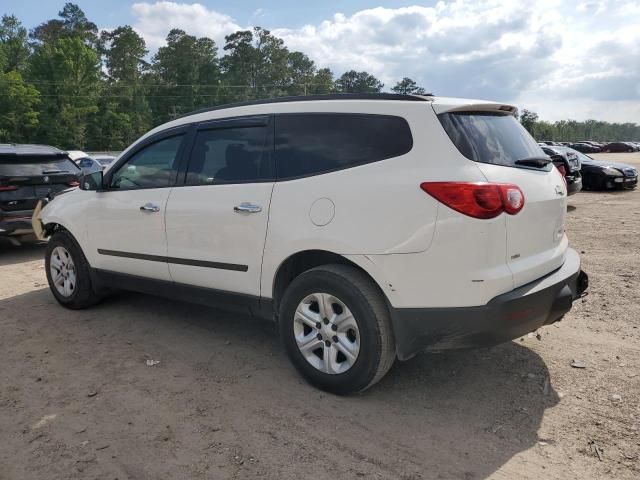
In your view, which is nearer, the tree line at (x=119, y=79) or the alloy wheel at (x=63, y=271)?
the alloy wheel at (x=63, y=271)

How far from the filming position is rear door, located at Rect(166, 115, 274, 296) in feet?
11.9

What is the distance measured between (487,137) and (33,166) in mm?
7205

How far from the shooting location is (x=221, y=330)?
4.60m

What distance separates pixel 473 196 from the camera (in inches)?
111

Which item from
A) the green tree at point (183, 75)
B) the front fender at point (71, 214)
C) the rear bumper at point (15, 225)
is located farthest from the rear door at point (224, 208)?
the green tree at point (183, 75)

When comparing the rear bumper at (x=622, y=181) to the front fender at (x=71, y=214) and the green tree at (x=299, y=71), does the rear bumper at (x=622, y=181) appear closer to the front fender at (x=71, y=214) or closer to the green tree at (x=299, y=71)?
the front fender at (x=71, y=214)

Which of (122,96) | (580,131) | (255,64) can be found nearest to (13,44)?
(122,96)

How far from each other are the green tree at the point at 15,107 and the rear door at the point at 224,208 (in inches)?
2428

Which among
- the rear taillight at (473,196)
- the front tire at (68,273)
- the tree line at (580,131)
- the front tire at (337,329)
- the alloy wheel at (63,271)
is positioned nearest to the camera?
the rear taillight at (473,196)

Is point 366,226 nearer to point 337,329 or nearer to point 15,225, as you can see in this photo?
point 337,329

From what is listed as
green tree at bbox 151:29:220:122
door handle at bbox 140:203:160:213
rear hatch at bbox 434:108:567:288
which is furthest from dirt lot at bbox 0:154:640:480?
green tree at bbox 151:29:220:122

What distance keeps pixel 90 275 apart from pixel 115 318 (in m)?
0.50

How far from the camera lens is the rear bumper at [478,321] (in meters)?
2.89

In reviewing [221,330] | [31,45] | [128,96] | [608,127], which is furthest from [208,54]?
[608,127]
